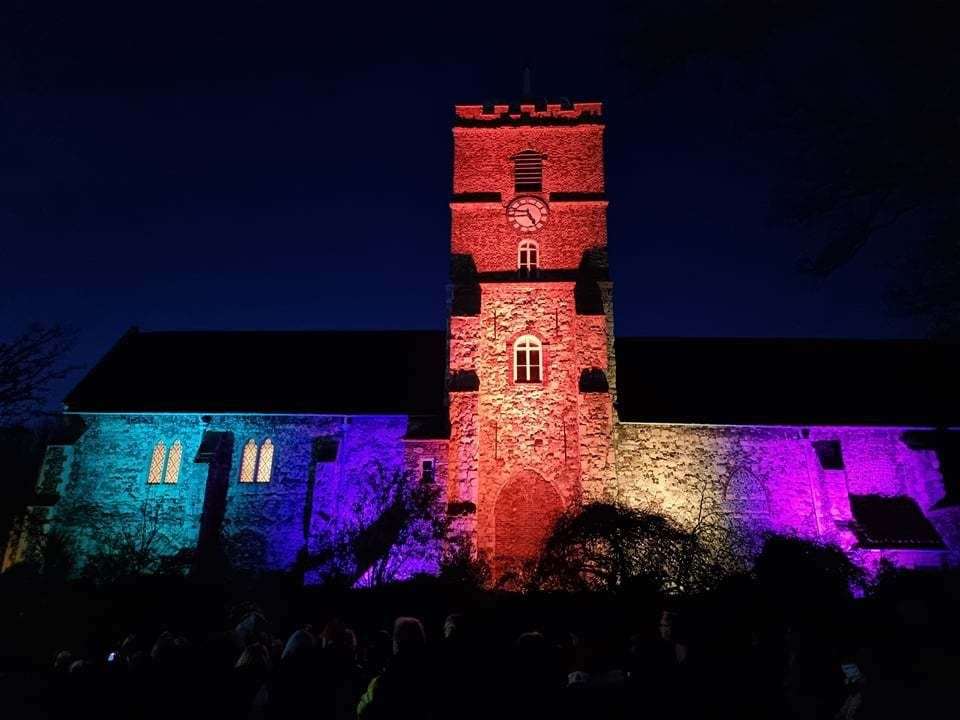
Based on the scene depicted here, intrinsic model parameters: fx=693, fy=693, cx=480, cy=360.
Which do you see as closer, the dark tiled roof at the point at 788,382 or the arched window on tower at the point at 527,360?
the arched window on tower at the point at 527,360

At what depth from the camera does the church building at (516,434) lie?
2561 cm

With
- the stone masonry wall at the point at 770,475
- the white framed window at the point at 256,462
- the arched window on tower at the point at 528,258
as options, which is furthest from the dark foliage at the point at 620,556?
the white framed window at the point at 256,462

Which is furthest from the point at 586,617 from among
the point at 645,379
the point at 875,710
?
the point at 645,379

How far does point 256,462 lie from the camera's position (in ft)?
92.2

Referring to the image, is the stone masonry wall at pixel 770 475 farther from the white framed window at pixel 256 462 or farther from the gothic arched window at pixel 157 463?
the gothic arched window at pixel 157 463

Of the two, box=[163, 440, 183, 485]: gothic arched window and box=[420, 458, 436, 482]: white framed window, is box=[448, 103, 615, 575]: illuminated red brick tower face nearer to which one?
box=[420, 458, 436, 482]: white framed window

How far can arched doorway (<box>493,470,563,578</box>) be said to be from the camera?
25.2 meters

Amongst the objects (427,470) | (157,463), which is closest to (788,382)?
(427,470)

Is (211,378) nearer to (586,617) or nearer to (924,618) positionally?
(586,617)

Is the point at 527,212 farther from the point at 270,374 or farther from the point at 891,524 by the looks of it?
the point at 891,524

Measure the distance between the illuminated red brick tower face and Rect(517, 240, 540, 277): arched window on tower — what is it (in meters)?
0.05

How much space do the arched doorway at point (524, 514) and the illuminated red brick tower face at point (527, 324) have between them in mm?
37

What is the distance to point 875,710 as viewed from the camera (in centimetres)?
632

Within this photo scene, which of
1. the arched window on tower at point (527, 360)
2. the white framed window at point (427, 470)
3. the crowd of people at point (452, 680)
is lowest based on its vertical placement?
the crowd of people at point (452, 680)
